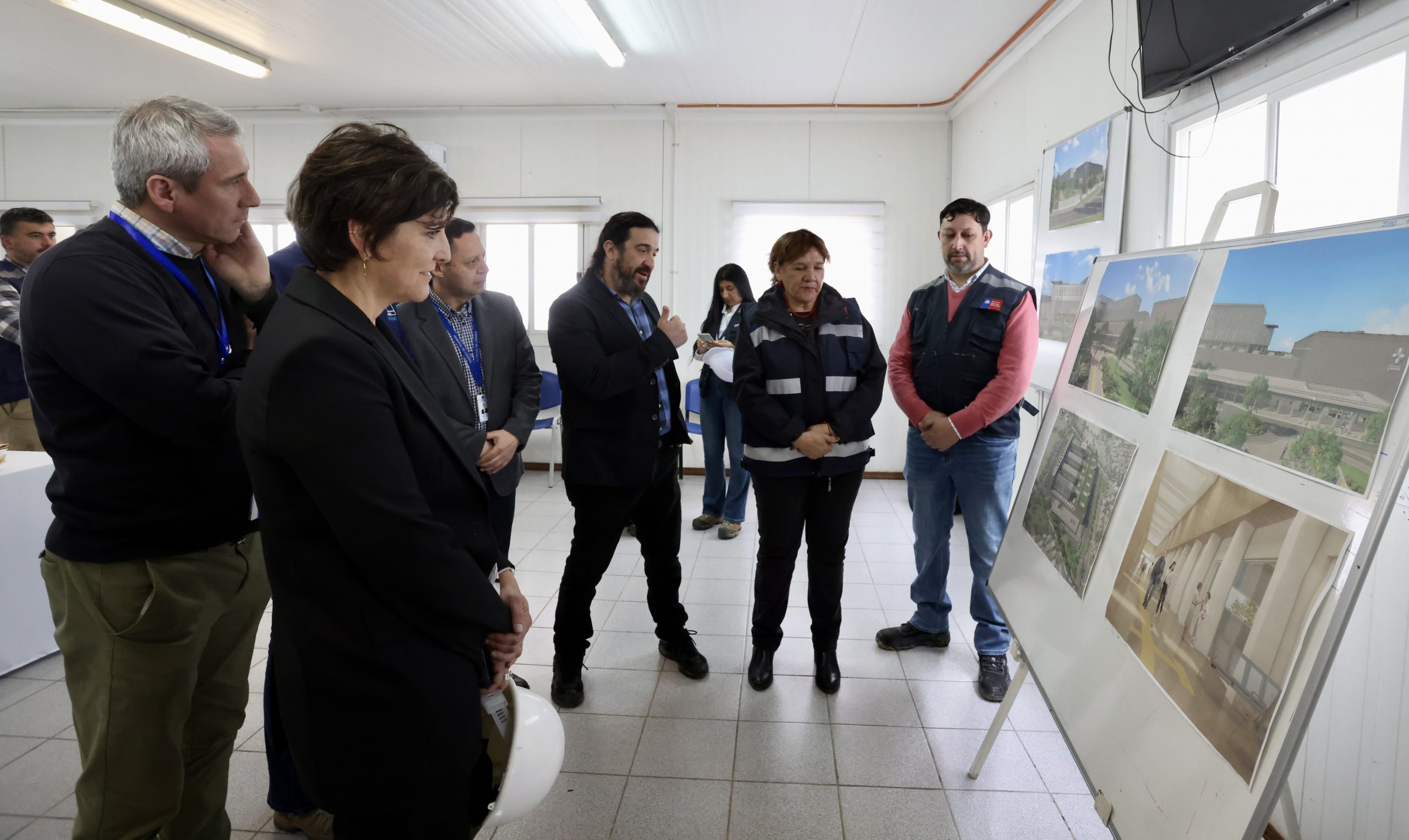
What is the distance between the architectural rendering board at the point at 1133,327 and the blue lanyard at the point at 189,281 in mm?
1794

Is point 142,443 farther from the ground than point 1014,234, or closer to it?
closer to it

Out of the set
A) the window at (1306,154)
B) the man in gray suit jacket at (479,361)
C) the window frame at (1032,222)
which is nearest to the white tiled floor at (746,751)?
the man in gray suit jacket at (479,361)

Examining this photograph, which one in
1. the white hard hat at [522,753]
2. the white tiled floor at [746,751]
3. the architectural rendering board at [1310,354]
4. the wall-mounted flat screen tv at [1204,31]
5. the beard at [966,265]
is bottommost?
the white tiled floor at [746,751]

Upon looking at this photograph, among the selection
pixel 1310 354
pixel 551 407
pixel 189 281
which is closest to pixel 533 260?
pixel 551 407

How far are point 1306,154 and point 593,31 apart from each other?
355 cm

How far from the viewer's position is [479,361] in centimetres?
249

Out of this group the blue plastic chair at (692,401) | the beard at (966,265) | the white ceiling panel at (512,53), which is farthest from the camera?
the blue plastic chair at (692,401)

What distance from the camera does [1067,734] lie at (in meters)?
1.41

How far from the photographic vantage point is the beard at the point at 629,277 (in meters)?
2.54

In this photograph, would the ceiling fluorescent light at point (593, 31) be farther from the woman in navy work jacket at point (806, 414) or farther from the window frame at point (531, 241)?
the woman in navy work jacket at point (806, 414)

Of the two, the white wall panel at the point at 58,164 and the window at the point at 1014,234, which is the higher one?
the white wall panel at the point at 58,164

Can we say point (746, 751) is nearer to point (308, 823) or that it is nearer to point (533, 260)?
point (308, 823)

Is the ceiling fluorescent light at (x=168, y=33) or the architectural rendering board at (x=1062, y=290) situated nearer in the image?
the architectural rendering board at (x=1062, y=290)

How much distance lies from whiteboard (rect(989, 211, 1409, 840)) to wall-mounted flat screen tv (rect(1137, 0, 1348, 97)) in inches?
43.3
